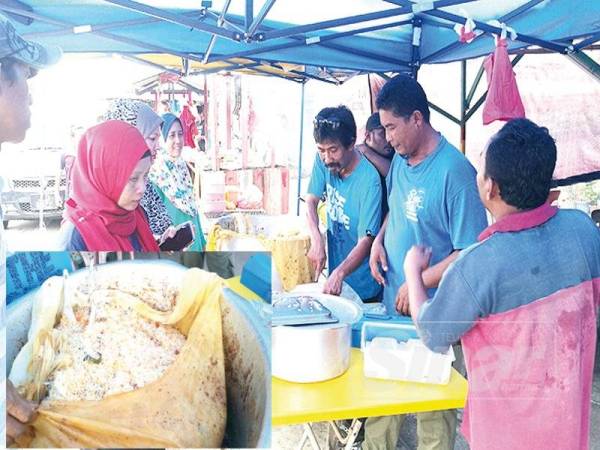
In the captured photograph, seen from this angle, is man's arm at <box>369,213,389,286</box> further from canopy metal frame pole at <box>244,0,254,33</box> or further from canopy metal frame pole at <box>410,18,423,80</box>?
canopy metal frame pole at <box>410,18,423,80</box>

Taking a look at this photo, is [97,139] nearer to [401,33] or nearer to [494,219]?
[494,219]

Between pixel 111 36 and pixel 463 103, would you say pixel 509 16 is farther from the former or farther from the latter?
pixel 111 36

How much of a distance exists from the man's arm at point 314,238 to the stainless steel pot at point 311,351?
0.70m

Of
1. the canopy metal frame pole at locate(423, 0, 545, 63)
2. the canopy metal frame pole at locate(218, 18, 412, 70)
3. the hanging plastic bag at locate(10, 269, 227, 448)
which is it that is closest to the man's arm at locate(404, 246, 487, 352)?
the hanging plastic bag at locate(10, 269, 227, 448)

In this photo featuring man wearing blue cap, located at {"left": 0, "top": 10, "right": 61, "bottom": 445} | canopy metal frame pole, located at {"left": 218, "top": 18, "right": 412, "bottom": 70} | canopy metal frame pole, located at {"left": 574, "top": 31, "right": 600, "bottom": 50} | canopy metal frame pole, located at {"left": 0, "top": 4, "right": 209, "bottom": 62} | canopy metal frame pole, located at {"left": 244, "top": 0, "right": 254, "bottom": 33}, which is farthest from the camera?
canopy metal frame pole, located at {"left": 218, "top": 18, "right": 412, "bottom": 70}

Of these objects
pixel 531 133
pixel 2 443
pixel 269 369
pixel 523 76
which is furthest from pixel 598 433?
pixel 2 443

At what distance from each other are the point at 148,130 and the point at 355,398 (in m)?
0.73

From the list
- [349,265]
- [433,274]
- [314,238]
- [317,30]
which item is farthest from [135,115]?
[314,238]

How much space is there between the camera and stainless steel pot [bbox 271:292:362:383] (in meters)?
1.12

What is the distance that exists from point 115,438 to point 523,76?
2.02 m

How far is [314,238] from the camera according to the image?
2.04 m

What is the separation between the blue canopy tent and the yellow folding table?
65 cm

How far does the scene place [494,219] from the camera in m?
1.07

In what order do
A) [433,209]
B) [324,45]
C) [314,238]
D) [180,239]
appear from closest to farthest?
[180,239], [433,209], [314,238], [324,45]
